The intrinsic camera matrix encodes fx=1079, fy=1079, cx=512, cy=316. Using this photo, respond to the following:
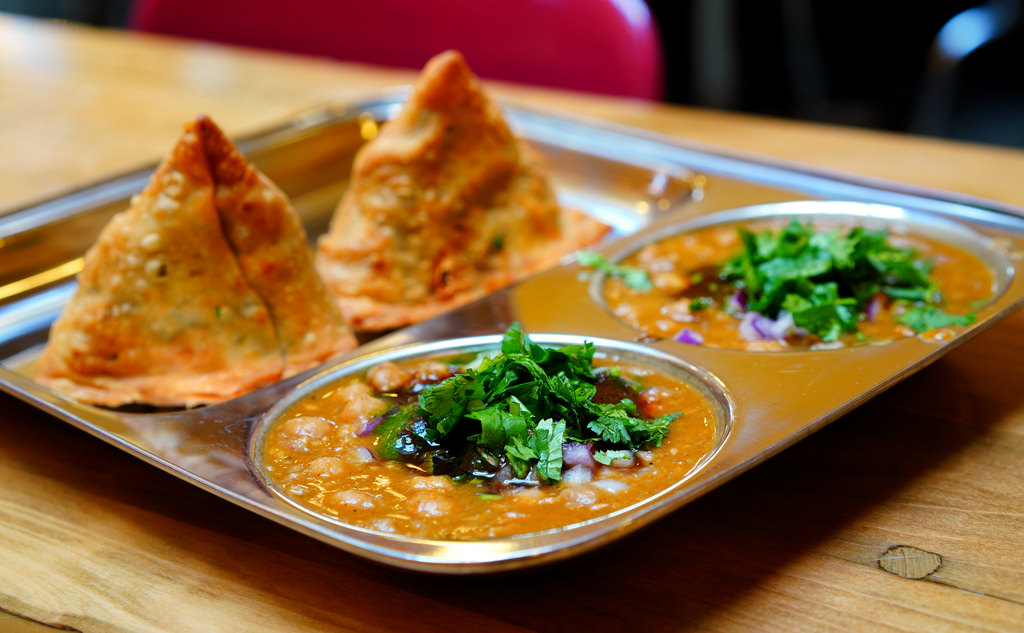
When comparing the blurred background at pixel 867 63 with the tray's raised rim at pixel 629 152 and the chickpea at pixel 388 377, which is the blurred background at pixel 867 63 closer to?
the tray's raised rim at pixel 629 152

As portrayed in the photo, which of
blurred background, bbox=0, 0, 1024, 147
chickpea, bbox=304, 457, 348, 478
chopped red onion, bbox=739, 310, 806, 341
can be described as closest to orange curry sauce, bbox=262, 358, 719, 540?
chickpea, bbox=304, 457, 348, 478

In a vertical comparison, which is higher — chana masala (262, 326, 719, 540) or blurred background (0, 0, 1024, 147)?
blurred background (0, 0, 1024, 147)

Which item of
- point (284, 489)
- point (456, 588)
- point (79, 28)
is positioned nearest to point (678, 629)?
point (456, 588)

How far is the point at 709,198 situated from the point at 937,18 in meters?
5.72

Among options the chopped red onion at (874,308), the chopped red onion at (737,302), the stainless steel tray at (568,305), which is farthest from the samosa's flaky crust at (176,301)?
the chopped red onion at (874,308)

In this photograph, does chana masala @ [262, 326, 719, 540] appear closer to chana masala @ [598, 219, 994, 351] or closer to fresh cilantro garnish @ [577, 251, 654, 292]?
chana masala @ [598, 219, 994, 351]

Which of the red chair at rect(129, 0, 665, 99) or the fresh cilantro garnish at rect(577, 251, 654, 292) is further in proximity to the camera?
the red chair at rect(129, 0, 665, 99)

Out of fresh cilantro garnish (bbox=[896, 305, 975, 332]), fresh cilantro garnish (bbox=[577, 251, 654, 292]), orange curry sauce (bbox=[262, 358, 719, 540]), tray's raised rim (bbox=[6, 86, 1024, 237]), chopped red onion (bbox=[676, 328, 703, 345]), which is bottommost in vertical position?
orange curry sauce (bbox=[262, 358, 719, 540])

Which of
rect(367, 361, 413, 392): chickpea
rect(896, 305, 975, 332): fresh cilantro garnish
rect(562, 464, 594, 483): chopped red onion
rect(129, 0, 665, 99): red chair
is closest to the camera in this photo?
rect(562, 464, 594, 483): chopped red onion

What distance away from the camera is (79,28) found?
543 centimetres

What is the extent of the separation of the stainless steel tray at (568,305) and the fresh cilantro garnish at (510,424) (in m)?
0.19

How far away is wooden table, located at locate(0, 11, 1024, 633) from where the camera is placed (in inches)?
65.3

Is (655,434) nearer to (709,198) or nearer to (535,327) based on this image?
(535,327)

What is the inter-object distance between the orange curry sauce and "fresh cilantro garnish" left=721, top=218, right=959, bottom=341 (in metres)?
0.41
